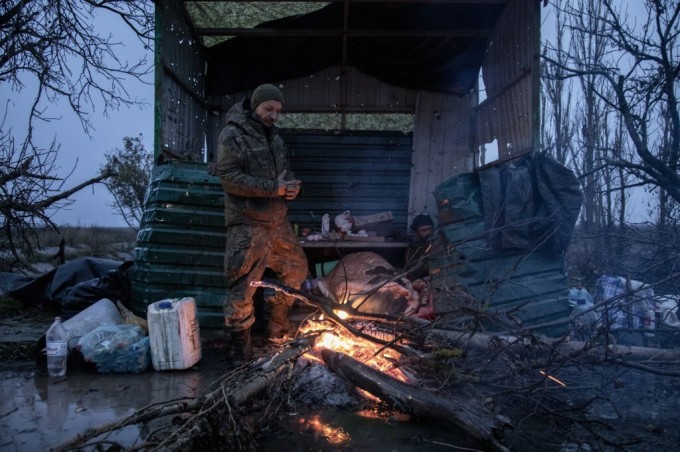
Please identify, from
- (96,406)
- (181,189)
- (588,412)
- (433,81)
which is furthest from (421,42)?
(96,406)

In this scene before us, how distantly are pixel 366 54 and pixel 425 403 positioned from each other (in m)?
6.26

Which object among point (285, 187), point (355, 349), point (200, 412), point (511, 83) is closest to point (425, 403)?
point (355, 349)

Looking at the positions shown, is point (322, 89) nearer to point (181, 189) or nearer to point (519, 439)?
point (181, 189)

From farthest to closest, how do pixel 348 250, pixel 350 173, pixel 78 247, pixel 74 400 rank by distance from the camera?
pixel 78 247 → pixel 350 173 → pixel 348 250 → pixel 74 400

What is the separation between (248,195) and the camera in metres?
4.21

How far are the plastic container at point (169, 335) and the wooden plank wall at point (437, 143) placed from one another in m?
4.76

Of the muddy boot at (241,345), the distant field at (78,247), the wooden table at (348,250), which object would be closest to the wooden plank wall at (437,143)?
the wooden table at (348,250)

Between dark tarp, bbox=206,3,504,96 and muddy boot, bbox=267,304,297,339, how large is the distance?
4360 millimetres

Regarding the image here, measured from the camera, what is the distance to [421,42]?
7.29 metres

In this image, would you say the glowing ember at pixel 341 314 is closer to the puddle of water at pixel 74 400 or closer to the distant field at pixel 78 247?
the puddle of water at pixel 74 400

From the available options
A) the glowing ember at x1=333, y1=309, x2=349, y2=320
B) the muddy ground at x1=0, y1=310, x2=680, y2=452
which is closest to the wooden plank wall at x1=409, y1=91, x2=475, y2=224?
the glowing ember at x1=333, y1=309, x2=349, y2=320

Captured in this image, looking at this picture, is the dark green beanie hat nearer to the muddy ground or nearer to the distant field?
the muddy ground

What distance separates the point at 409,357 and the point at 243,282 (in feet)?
5.92

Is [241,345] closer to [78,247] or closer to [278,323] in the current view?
[278,323]
